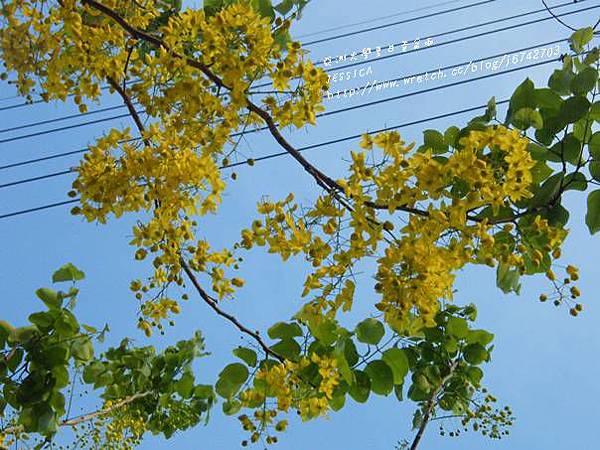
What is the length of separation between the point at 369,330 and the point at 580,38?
96cm

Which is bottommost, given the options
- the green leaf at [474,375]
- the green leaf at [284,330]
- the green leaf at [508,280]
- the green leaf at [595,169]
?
the green leaf at [284,330]

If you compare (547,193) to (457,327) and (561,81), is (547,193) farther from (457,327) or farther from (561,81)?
(457,327)

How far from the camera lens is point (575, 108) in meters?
1.57

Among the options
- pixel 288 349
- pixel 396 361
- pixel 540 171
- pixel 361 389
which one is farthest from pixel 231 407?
pixel 540 171

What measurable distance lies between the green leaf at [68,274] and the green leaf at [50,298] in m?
0.05

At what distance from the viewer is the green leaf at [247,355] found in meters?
1.77

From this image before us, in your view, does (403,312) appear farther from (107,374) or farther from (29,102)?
(107,374)

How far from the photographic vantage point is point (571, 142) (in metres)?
1.61

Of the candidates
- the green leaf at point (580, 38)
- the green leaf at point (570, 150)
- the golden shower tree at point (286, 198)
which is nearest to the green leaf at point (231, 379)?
the golden shower tree at point (286, 198)

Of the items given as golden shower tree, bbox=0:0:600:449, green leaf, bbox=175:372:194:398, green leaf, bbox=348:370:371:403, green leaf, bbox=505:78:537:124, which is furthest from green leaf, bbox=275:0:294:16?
green leaf, bbox=175:372:194:398

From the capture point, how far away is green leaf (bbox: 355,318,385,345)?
5.66ft

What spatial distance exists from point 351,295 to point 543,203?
0.56 meters

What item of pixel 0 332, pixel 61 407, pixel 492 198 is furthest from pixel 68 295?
pixel 492 198

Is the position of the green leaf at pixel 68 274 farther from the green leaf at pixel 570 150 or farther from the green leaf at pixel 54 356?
the green leaf at pixel 570 150
